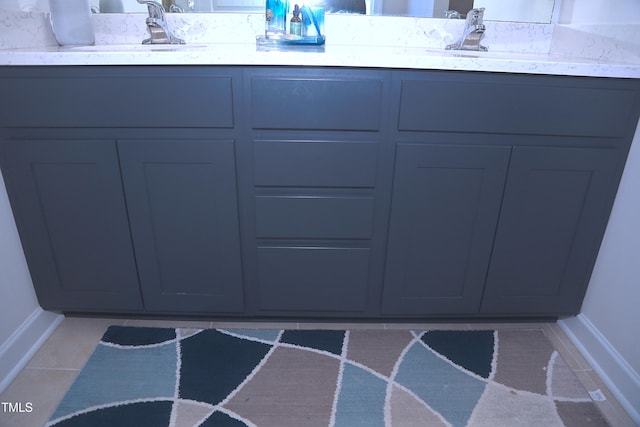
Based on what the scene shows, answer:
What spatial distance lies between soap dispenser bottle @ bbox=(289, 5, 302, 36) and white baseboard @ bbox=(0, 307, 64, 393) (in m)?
1.30

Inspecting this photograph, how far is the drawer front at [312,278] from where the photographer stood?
4.12 feet

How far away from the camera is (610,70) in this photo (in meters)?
1.06

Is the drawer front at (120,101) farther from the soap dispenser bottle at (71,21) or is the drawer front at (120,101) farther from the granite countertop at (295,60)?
the soap dispenser bottle at (71,21)

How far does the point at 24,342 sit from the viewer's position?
4.10 ft

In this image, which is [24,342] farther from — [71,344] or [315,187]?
[315,187]

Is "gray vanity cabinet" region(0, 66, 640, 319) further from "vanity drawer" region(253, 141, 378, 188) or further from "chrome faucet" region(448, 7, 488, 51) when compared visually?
"chrome faucet" region(448, 7, 488, 51)

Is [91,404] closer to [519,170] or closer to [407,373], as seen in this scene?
[407,373]

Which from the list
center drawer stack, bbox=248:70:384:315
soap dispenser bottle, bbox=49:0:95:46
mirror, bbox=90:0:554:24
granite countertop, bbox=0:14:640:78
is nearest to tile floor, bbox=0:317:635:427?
center drawer stack, bbox=248:70:384:315

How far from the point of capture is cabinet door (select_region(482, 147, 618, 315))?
3.81 ft

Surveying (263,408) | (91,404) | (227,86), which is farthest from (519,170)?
(91,404)

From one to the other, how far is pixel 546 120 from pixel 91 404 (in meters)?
1.51

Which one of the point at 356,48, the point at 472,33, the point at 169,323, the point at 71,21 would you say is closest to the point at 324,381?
the point at 169,323

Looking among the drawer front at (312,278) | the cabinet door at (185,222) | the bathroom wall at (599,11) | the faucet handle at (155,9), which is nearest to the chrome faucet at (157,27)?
the faucet handle at (155,9)

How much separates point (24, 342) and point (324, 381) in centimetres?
97
